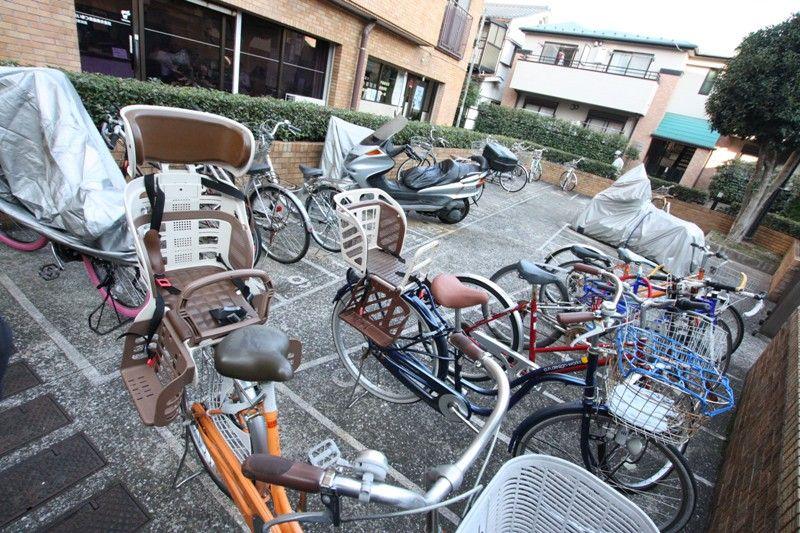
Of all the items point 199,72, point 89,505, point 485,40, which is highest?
point 485,40

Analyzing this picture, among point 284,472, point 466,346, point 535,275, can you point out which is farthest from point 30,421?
point 535,275

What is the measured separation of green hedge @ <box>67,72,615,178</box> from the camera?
4.14 m

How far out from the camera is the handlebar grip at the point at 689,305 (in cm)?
312

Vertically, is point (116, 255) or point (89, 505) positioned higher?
point (116, 255)

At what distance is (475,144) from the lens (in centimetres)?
1256

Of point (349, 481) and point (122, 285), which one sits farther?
point (122, 285)

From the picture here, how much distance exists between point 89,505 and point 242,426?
2.85 feet

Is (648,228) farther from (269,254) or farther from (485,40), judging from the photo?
Result: (485,40)

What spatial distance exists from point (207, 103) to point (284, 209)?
2111 millimetres

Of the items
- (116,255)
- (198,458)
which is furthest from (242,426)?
(116,255)

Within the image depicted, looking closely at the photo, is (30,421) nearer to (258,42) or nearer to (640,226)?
(258,42)

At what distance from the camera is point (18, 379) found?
2.40 metres

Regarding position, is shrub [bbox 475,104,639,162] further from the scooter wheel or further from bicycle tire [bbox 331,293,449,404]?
bicycle tire [bbox 331,293,449,404]

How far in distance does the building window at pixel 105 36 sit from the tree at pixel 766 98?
1297 centimetres
